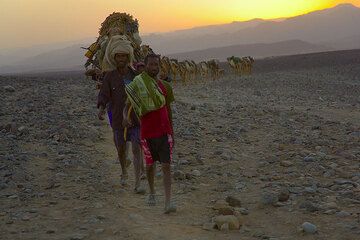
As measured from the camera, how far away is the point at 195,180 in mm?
6777

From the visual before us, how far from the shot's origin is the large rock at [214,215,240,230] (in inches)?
189

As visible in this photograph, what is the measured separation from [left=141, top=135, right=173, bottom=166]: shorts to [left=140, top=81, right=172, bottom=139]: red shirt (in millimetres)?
51

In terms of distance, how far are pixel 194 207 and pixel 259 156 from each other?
301 cm

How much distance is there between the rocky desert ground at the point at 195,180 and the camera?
4.79 meters

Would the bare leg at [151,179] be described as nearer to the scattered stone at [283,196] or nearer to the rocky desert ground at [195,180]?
the rocky desert ground at [195,180]

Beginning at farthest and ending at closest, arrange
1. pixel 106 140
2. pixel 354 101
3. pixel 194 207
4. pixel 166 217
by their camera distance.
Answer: pixel 354 101
pixel 106 140
pixel 194 207
pixel 166 217

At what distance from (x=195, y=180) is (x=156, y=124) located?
1.89 m

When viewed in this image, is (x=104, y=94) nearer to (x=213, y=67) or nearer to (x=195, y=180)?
(x=195, y=180)

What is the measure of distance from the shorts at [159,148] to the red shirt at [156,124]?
2.0 inches

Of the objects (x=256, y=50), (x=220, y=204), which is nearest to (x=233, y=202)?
(x=220, y=204)

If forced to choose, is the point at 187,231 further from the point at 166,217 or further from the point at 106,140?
the point at 106,140

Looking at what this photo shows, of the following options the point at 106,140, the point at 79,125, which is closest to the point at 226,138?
the point at 106,140

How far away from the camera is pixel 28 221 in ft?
16.3

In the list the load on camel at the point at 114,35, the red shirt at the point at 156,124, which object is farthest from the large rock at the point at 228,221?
the load on camel at the point at 114,35
